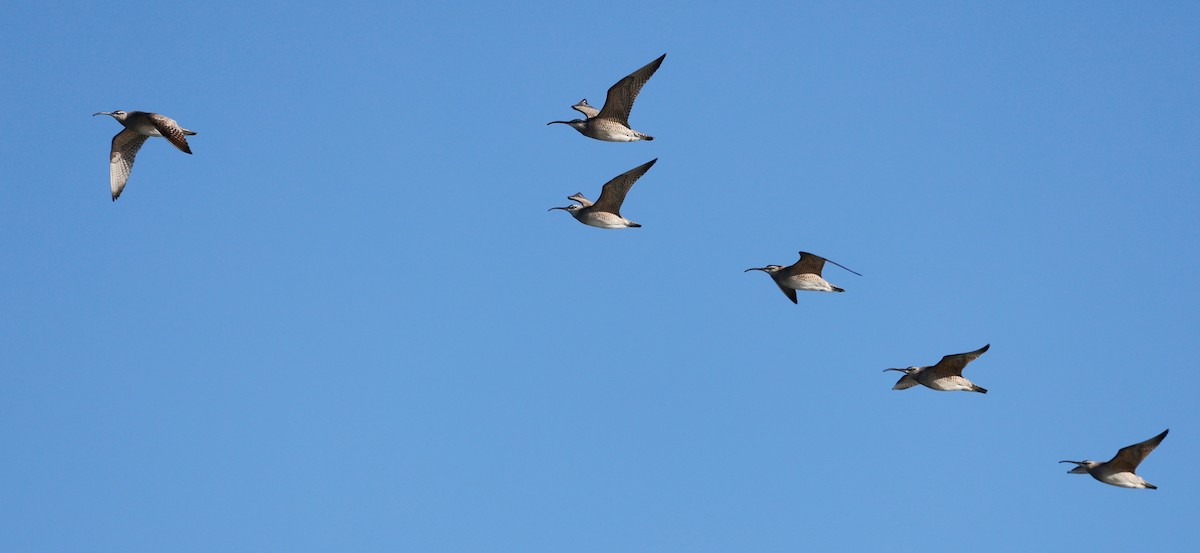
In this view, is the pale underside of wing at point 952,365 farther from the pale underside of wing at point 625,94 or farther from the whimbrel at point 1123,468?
the pale underside of wing at point 625,94

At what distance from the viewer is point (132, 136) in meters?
34.7

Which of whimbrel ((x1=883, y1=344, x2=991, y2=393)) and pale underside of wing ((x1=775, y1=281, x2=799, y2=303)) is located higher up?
pale underside of wing ((x1=775, y1=281, x2=799, y2=303))

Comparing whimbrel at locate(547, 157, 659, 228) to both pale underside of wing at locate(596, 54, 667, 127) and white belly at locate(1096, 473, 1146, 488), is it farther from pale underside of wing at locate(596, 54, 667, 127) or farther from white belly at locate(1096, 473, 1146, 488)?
white belly at locate(1096, 473, 1146, 488)

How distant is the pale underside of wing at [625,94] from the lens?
3169cm

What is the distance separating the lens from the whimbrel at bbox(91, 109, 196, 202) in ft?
100

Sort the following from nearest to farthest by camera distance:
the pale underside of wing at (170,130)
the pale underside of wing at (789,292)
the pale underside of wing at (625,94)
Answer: the pale underside of wing at (170,130)
the pale underside of wing at (625,94)
the pale underside of wing at (789,292)

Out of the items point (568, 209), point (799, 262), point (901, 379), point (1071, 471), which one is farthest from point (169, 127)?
point (1071, 471)

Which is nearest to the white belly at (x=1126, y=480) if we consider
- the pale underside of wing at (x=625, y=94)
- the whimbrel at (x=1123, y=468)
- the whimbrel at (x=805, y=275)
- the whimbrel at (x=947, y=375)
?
the whimbrel at (x=1123, y=468)

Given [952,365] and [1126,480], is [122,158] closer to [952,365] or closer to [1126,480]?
[952,365]

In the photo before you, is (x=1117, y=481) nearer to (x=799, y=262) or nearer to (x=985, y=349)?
(x=985, y=349)

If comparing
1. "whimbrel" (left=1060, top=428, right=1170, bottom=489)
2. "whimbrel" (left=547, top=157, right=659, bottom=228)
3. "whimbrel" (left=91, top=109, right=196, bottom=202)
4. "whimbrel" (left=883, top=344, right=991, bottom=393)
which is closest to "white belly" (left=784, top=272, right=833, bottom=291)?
"whimbrel" (left=883, top=344, right=991, bottom=393)

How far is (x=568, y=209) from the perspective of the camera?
1352 inches

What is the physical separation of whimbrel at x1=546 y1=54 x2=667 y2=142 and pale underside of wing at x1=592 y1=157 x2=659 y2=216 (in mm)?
977

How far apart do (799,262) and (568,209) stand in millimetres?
5836
